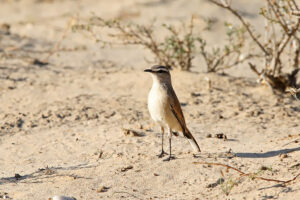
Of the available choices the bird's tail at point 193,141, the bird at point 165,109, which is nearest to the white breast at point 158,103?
the bird at point 165,109

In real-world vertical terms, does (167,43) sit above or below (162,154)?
above

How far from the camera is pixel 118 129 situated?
7617 millimetres

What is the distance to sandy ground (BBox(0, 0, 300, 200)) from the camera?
18.8 ft

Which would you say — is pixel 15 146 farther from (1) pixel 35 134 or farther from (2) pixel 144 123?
(2) pixel 144 123

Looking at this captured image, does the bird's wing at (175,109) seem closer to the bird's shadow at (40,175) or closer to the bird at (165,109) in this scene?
the bird at (165,109)

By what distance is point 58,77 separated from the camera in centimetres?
1000

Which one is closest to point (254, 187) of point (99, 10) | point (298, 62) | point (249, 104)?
point (249, 104)

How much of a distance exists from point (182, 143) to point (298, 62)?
347cm

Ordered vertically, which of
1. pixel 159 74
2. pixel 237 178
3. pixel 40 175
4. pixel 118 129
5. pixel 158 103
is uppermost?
pixel 159 74

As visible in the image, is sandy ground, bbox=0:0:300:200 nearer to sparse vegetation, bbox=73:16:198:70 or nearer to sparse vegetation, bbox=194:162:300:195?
sparse vegetation, bbox=194:162:300:195

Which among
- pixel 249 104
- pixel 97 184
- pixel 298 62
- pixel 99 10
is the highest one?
pixel 99 10

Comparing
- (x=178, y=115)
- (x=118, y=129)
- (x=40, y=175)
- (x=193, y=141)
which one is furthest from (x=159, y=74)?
(x=40, y=175)

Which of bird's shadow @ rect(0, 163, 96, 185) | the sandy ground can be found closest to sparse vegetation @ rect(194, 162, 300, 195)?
the sandy ground

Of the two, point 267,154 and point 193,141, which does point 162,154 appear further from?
point 267,154
